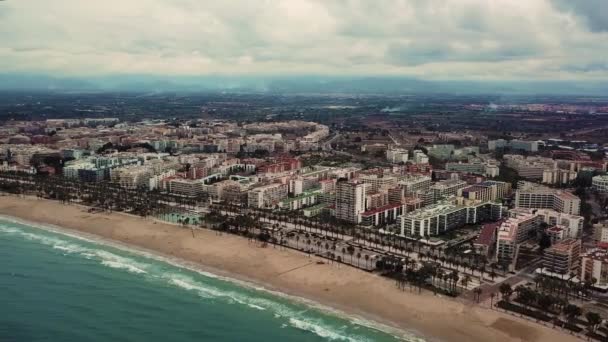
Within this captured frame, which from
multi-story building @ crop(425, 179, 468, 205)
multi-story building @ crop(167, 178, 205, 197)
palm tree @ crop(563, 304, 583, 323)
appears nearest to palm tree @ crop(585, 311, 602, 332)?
palm tree @ crop(563, 304, 583, 323)

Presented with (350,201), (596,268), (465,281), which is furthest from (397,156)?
(465,281)

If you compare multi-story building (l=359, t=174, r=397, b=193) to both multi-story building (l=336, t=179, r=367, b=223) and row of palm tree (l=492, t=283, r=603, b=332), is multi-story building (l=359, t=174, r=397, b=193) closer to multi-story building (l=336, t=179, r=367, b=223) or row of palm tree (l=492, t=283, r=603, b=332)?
multi-story building (l=336, t=179, r=367, b=223)

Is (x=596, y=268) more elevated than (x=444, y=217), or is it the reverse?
(x=444, y=217)

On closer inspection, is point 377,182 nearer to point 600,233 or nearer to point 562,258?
point 600,233

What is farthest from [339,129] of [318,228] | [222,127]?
A: [318,228]

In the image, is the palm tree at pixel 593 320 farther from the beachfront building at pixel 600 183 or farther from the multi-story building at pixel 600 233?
the beachfront building at pixel 600 183

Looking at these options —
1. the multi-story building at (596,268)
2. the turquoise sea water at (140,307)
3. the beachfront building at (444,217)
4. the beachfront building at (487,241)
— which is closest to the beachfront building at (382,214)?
the beachfront building at (444,217)
